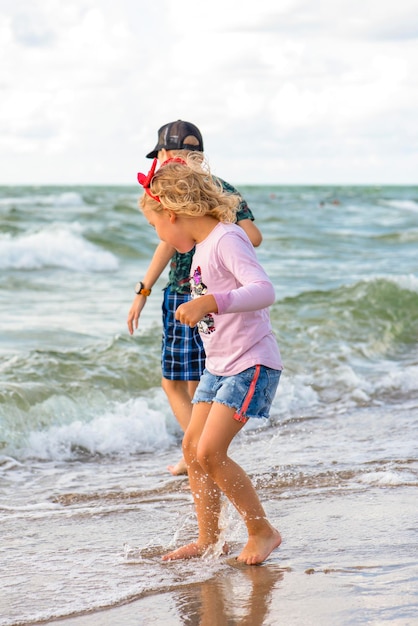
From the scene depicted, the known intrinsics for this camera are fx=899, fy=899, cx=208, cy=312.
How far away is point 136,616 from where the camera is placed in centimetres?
302

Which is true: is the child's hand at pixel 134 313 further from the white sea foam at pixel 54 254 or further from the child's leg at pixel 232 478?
the white sea foam at pixel 54 254

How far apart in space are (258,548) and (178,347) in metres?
1.50

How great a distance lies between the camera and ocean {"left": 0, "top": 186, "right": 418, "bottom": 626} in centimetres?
316

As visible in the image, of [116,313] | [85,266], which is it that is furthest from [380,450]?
[85,266]

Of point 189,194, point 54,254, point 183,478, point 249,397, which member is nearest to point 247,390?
point 249,397

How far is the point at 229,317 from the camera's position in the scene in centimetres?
335

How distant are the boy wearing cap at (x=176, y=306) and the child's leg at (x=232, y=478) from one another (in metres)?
1.22

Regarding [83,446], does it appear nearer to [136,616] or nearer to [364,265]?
[136,616]

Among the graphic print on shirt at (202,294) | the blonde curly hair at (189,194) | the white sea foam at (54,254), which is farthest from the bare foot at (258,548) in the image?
the white sea foam at (54,254)

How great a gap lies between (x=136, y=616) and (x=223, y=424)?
0.76 meters

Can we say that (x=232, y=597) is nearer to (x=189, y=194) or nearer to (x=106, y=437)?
(x=189, y=194)

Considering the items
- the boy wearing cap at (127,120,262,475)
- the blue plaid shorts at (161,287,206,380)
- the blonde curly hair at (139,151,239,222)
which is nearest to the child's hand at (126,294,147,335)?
the boy wearing cap at (127,120,262,475)

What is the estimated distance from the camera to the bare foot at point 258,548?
138 inches

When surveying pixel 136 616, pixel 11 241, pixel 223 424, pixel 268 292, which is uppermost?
pixel 11 241
